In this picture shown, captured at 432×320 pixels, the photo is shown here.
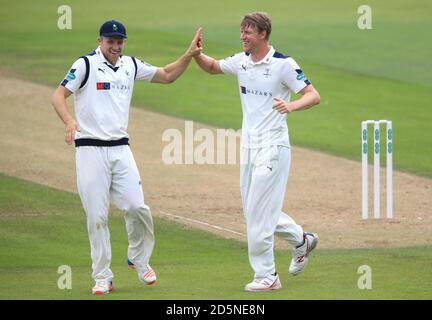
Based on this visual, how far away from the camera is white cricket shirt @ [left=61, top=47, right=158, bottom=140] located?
39.9 ft

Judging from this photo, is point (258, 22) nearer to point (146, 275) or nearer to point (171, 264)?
point (146, 275)

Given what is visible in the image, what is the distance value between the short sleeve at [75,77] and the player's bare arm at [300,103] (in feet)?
6.27

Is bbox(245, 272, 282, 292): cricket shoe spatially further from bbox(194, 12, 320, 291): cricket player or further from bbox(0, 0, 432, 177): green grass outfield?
bbox(0, 0, 432, 177): green grass outfield

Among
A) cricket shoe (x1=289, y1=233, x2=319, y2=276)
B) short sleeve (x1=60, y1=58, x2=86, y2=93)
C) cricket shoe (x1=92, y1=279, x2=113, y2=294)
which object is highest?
short sleeve (x1=60, y1=58, x2=86, y2=93)

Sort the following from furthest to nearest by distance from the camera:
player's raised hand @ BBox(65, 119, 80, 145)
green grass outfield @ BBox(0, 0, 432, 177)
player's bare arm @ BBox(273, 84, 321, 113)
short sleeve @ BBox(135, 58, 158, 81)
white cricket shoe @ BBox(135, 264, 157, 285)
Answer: green grass outfield @ BBox(0, 0, 432, 177)
short sleeve @ BBox(135, 58, 158, 81)
white cricket shoe @ BBox(135, 264, 157, 285)
player's bare arm @ BBox(273, 84, 321, 113)
player's raised hand @ BBox(65, 119, 80, 145)

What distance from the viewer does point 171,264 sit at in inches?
570

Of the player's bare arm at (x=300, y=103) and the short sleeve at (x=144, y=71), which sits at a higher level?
the short sleeve at (x=144, y=71)

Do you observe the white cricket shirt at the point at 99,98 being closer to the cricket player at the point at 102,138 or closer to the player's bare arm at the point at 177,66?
the cricket player at the point at 102,138

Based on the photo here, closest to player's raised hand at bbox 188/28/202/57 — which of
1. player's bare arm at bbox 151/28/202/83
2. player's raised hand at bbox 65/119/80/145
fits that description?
player's bare arm at bbox 151/28/202/83

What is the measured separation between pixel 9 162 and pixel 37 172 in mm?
887

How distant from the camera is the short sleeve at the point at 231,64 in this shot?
12.7 metres

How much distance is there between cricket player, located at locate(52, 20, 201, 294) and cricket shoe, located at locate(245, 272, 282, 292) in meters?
1.27

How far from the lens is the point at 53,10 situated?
Answer: 37.4 meters

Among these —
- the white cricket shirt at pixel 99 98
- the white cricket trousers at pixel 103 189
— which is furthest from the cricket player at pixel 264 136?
the white cricket shirt at pixel 99 98
